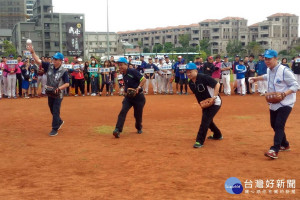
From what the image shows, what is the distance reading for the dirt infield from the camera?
488 cm

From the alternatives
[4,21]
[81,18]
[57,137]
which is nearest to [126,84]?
[57,137]

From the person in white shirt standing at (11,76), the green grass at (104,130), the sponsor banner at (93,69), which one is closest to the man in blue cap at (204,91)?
the green grass at (104,130)

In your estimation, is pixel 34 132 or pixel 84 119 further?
pixel 84 119

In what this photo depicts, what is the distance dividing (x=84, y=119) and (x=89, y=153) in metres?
4.55

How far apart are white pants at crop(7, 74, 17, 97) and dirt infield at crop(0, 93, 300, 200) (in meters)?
7.05

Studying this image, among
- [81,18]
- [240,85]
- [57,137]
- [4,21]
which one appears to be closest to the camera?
[57,137]

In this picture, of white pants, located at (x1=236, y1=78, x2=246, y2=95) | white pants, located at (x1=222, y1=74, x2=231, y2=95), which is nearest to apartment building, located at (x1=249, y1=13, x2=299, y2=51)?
white pants, located at (x1=236, y1=78, x2=246, y2=95)

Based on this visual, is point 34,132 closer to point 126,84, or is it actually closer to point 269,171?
point 126,84

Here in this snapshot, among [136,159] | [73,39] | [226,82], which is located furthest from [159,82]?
[73,39]

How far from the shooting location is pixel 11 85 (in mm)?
18000

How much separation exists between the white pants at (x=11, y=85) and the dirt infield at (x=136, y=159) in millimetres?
7053

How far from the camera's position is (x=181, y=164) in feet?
20.1

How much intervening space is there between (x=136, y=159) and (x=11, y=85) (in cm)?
1379

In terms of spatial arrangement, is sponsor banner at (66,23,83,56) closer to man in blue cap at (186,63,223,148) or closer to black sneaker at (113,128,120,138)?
black sneaker at (113,128,120,138)
